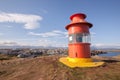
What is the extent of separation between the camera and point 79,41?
512 inches

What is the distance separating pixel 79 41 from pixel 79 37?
0.35 meters

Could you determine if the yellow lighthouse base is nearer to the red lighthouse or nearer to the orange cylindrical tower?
the red lighthouse

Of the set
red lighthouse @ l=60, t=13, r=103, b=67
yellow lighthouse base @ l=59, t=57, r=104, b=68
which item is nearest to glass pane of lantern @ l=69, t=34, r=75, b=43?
red lighthouse @ l=60, t=13, r=103, b=67

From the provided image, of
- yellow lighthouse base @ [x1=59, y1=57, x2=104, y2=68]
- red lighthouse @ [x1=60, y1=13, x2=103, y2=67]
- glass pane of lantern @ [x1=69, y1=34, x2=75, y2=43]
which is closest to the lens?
yellow lighthouse base @ [x1=59, y1=57, x2=104, y2=68]

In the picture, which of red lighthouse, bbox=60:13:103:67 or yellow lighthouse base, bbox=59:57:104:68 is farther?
red lighthouse, bbox=60:13:103:67

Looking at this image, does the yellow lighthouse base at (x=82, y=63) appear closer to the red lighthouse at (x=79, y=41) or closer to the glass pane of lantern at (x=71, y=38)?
the red lighthouse at (x=79, y=41)

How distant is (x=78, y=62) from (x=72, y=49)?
1.38 m

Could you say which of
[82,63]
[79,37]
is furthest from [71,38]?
[82,63]

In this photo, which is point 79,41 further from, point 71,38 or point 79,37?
point 71,38

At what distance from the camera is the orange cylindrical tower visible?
12.7 m

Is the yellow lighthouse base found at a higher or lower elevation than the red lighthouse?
lower

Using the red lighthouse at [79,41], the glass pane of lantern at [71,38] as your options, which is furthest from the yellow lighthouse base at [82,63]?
the glass pane of lantern at [71,38]

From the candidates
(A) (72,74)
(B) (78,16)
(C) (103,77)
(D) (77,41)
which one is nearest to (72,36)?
(D) (77,41)

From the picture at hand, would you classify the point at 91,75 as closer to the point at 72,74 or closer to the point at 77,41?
the point at 72,74
